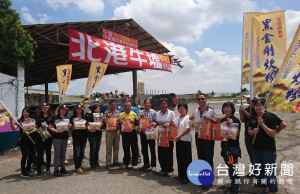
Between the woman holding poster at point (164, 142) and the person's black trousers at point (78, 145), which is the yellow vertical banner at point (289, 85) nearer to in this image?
the woman holding poster at point (164, 142)

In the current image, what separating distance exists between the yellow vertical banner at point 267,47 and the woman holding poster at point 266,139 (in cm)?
56

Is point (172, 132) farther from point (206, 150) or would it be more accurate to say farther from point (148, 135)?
point (206, 150)

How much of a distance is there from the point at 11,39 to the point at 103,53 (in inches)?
144

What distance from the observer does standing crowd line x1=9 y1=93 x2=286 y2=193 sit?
12.8 ft

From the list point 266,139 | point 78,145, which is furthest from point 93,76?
point 266,139

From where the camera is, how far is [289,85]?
3.56 metres

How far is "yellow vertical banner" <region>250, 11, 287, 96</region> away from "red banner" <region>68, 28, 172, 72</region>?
23.3ft

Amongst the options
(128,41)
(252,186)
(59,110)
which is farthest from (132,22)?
(252,186)

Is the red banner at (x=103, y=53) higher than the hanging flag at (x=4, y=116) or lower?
higher

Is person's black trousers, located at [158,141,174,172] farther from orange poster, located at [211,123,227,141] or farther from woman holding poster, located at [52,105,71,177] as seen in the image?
woman holding poster, located at [52,105,71,177]

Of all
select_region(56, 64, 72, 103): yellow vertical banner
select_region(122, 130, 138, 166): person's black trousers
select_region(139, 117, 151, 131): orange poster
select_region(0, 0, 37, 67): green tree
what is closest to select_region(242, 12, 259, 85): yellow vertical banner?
select_region(139, 117, 151, 131): orange poster

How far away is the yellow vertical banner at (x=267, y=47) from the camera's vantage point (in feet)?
13.6

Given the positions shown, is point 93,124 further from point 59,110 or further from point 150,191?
point 150,191

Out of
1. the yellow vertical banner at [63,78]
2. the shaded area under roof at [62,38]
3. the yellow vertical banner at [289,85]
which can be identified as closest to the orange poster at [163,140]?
the yellow vertical banner at [289,85]
